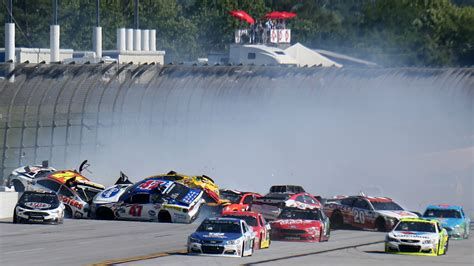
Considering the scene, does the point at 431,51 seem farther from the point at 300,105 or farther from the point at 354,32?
the point at 300,105

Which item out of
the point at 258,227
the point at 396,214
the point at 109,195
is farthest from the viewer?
the point at 109,195

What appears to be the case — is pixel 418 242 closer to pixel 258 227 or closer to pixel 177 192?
pixel 258 227

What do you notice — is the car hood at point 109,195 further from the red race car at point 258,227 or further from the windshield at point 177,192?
the red race car at point 258,227

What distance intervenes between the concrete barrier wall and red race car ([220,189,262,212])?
737 cm

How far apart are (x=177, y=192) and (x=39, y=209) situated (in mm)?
5050

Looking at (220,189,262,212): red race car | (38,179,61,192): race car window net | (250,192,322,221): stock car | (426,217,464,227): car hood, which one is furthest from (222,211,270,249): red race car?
(38,179,61,192): race car window net

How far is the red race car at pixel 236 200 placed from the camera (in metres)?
42.7

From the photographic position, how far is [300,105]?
6712cm

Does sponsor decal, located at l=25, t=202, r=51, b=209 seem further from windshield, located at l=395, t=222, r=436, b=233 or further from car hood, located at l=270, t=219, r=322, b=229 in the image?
windshield, located at l=395, t=222, r=436, b=233

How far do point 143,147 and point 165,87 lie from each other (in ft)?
10.0

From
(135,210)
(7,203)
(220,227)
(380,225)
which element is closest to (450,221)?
(380,225)

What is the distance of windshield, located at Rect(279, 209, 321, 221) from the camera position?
125 ft

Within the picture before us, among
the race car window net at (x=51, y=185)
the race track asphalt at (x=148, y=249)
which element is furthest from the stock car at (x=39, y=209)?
the race car window net at (x=51, y=185)

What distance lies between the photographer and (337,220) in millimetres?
44688
